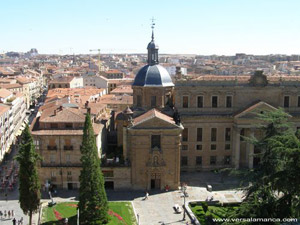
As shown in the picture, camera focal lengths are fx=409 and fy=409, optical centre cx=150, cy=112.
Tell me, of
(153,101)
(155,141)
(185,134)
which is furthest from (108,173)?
(185,134)

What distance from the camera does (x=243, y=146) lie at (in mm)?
67312

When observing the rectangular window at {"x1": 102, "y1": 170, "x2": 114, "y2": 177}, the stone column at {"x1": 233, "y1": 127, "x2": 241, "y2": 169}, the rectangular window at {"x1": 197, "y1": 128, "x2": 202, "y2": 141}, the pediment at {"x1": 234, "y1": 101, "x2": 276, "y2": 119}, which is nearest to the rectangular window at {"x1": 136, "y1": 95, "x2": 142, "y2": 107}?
the rectangular window at {"x1": 197, "y1": 128, "x2": 202, "y2": 141}

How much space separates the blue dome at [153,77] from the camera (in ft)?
215

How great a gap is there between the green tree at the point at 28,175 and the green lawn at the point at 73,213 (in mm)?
4024

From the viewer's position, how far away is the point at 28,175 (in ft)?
149

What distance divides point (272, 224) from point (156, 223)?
18.0m

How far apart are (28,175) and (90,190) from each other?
7.04m

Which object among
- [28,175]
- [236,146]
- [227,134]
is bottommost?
[236,146]

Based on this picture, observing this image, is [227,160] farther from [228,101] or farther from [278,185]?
[278,185]

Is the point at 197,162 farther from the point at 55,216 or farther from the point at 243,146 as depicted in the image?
the point at 55,216

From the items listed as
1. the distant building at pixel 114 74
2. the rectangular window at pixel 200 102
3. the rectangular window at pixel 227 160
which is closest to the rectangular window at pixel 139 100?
the rectangular window at pixel 200 102

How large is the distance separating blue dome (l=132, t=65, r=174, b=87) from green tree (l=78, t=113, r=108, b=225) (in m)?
20.9

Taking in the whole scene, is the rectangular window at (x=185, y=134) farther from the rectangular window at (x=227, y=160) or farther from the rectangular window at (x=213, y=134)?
the rectangular window at (x=227, y=160)

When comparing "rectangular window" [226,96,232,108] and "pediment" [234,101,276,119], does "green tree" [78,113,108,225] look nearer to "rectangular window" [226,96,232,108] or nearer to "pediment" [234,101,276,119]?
"pediment" [234,101,276,119]
